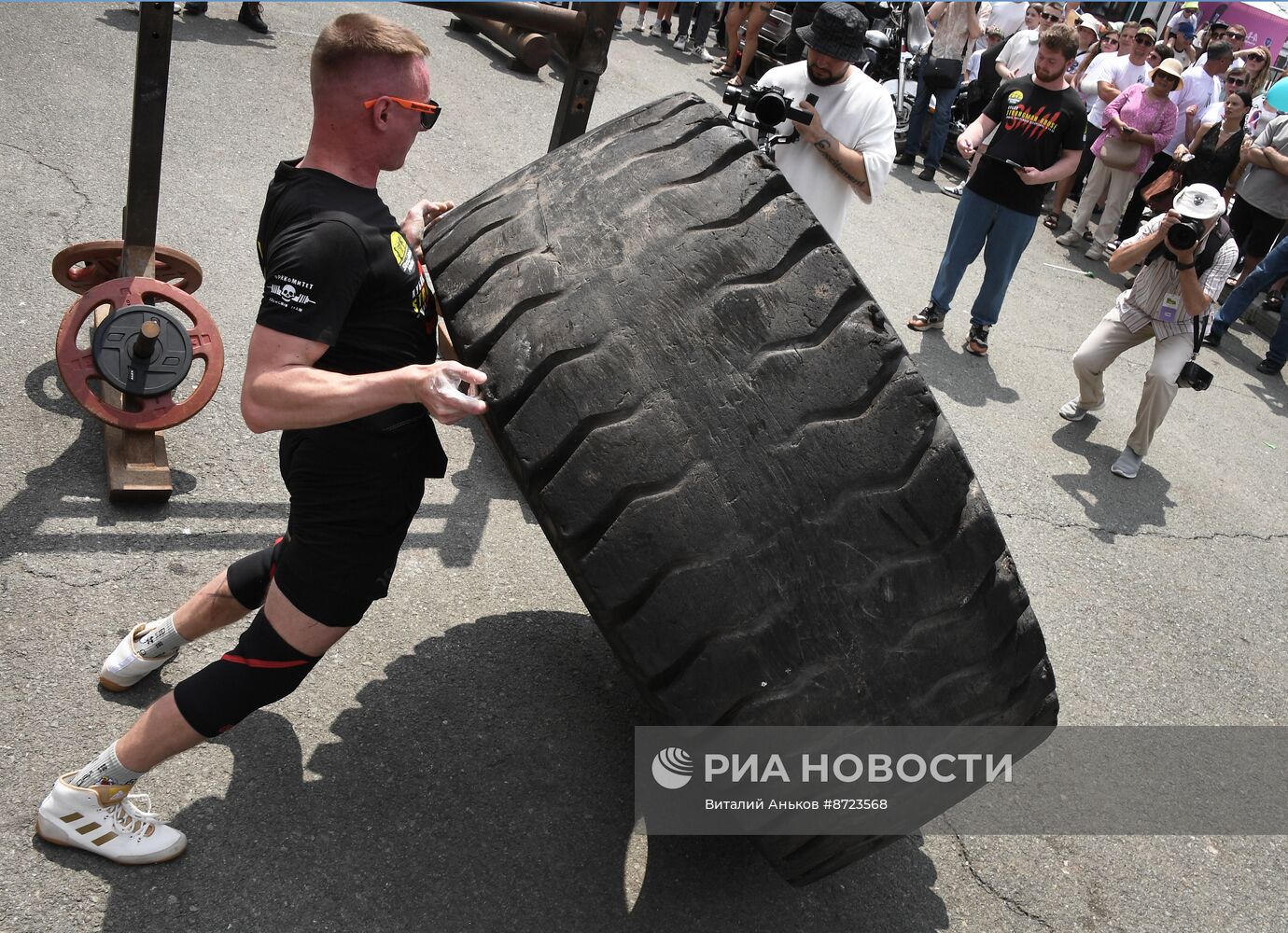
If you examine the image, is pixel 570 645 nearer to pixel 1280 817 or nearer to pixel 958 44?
pixel 1280 817

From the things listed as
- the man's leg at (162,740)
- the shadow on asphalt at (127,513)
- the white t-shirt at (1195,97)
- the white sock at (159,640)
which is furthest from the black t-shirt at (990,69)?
the man's leg at (162,740)

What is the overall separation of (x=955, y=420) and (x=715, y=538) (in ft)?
14.0

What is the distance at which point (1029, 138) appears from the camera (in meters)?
6.80

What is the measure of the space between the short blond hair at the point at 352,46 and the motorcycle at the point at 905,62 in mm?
9836

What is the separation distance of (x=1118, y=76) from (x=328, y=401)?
10.7 meters

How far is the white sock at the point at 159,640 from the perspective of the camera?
284 centimetres

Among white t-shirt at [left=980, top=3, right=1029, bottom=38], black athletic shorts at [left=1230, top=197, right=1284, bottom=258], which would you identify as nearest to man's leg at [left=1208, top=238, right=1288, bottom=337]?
black athletic shorts at [left=1230, top=197, right=1284, bottom=258]

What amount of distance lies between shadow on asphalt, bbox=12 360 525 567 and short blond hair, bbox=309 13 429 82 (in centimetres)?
178

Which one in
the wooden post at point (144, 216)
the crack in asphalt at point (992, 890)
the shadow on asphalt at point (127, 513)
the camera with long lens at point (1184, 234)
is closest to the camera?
the crack in asphalt at point (992, 890)

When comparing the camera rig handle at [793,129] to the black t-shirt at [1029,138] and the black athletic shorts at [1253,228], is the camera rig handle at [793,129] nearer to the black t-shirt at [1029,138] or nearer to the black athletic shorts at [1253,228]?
the black t-shirt at [1029,138]

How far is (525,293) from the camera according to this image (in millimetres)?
2396

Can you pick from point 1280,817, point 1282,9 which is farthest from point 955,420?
point 1282,9

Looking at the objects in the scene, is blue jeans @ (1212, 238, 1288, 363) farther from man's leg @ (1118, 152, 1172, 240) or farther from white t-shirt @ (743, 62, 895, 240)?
white t-shirt @ (743, 62, 895, 240)

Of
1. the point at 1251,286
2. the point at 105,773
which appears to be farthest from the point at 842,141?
the point at 1251,286
